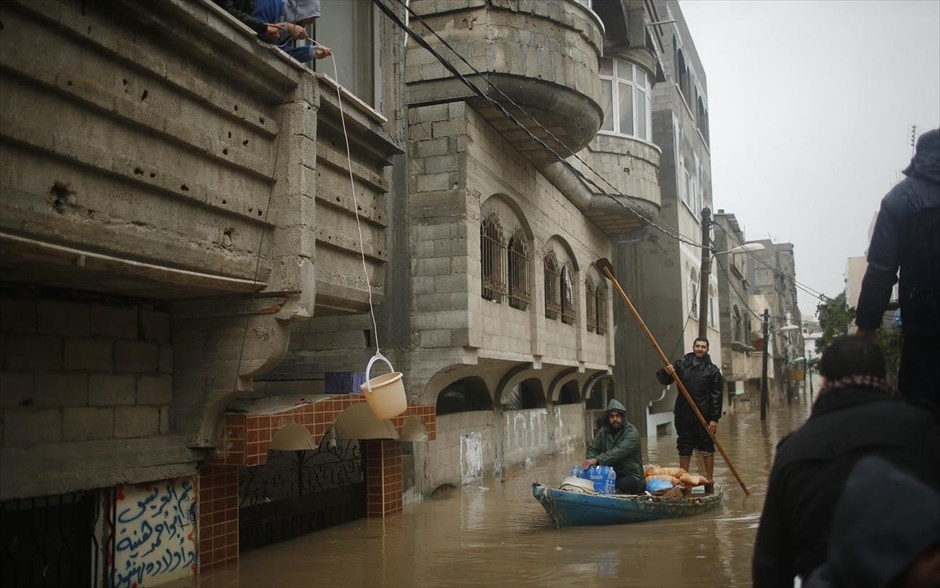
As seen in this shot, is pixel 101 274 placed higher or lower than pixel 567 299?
lower

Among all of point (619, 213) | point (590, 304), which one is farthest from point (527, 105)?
point (590, 304)

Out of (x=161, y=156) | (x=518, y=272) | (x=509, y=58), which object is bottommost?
(x=161, y=156)

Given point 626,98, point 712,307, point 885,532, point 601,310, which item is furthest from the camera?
Answer: point 712,307

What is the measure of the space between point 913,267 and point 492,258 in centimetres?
965

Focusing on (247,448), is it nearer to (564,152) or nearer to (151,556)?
(151,556)

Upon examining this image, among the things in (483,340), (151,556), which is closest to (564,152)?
(483,340)

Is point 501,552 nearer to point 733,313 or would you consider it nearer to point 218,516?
point 218,516

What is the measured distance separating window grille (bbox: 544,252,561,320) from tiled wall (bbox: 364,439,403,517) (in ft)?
21.6

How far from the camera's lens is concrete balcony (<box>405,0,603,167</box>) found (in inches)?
488

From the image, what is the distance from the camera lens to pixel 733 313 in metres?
42.6

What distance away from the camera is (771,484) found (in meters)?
3.12

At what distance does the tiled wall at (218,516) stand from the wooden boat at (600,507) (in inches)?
128

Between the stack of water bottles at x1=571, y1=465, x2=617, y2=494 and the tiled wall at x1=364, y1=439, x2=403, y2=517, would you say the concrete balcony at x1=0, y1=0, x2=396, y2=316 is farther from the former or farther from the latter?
the stack of water bottles at x1=571, y1=465, x2=617, y2=494

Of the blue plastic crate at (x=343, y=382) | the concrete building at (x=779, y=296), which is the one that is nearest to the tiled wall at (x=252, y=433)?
the blue plastic crate at (x=343, y=382)
